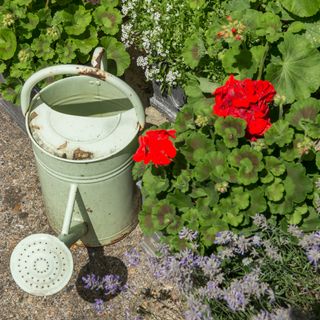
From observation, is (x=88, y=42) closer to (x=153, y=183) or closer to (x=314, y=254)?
(x=153, y=183)

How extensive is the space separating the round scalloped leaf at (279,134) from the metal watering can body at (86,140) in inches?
22.3

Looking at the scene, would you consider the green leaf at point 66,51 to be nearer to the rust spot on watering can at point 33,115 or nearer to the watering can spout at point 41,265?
the rust spot on watering can at point 33,115

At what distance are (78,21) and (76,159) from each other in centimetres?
83

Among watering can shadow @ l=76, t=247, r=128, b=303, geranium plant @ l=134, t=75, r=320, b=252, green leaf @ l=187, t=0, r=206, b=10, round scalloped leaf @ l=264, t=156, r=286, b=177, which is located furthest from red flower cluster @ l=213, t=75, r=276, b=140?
watering can shadow @ l=76, t=247, r=128, b=303

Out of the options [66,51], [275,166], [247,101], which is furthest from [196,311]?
[66,51]

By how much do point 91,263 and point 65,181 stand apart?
0.57 metres

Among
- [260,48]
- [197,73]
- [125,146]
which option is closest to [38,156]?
[125,146]

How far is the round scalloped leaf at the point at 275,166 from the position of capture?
81.8 inches

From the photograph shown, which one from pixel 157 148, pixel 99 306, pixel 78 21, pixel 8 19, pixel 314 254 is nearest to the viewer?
pixel 314 254

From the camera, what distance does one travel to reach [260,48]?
2.35 meters

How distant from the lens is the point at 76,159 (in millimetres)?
2338

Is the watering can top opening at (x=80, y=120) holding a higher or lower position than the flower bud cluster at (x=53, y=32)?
lower

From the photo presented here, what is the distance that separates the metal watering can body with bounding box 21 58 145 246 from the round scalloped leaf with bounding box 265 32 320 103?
618 millimetres

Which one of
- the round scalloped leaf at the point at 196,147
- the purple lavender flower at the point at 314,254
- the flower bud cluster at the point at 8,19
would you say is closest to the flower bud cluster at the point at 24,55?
the flower bud cluster at the point at 8,19
